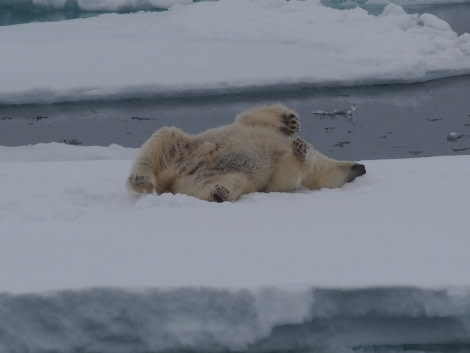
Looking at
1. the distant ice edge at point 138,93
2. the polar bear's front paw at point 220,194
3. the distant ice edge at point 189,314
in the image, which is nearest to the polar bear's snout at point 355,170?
the polar bear's front paw at point 220,194

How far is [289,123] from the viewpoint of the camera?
4129 millimetres

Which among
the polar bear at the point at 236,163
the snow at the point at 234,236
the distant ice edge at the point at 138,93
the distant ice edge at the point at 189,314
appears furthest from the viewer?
the distant ice edge at the point at 138,93

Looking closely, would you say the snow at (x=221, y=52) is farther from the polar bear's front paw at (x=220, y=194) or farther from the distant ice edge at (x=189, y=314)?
the distant ice edge at (x=189, y=314)

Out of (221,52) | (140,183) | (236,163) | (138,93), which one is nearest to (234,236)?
(140,183)

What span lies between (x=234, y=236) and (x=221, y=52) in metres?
8.01

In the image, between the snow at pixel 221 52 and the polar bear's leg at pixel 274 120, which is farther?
the snow at pixel 221 52

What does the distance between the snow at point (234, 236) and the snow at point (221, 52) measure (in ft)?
17.6

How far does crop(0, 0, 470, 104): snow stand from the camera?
9.27m

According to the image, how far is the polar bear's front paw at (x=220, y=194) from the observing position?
3494mm

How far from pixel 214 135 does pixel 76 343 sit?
179cm

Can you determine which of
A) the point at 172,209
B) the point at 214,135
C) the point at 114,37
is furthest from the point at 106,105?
the point at 172,209

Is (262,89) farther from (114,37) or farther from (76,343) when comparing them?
(76,343)

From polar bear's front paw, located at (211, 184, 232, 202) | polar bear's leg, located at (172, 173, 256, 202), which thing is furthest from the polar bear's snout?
polar bear's front paw, located at (211, 184, 232, 202)

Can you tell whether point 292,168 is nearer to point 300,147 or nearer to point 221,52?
point 300,147
